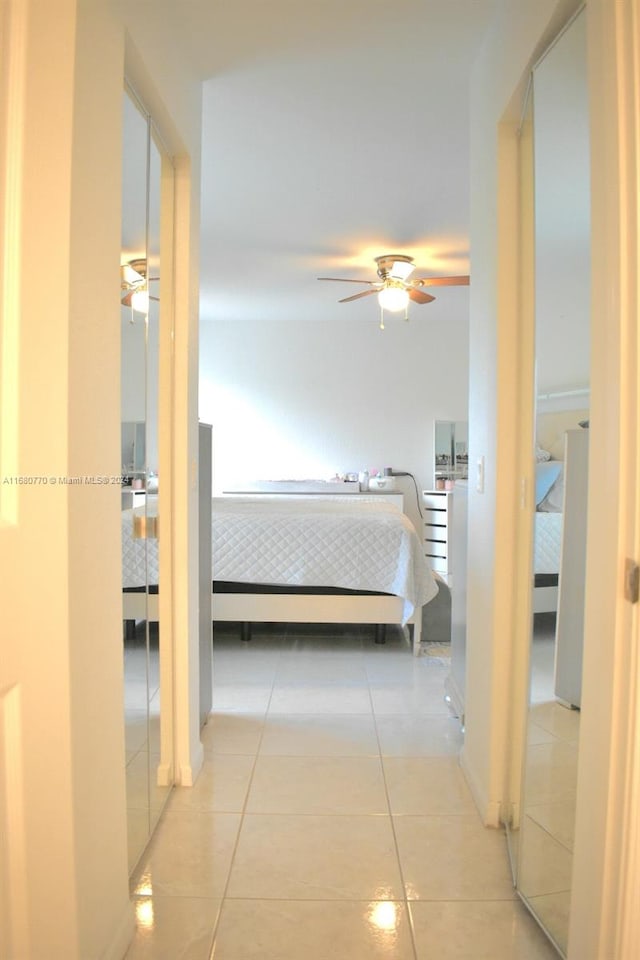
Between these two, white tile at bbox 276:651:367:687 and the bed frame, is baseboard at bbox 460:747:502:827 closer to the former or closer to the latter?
white tile at bbox 276:651:367:687

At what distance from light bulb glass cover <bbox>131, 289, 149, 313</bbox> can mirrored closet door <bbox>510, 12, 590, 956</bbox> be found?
1.04 meters

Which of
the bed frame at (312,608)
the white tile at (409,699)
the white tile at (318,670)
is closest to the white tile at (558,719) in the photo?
the white tile at (409,699)

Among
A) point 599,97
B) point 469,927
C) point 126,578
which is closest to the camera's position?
point 599,97

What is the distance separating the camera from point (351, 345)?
6617 millimetres

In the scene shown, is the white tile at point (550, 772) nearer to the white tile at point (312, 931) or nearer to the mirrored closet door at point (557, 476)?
the mirrored closet door at point (557, 476)

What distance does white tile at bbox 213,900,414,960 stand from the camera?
53.8 inches

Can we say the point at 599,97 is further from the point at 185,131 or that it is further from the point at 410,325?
the point at 410,325

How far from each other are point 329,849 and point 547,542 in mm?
1026

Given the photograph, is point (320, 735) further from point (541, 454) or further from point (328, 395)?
point (328, 395)

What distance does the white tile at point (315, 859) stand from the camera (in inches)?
62.0

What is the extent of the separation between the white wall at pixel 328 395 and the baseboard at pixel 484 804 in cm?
462

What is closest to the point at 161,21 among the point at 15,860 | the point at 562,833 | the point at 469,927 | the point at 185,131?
the point at 185,131

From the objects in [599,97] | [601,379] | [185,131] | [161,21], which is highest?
[161,21]

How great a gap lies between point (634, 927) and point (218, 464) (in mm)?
5932
